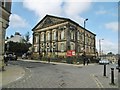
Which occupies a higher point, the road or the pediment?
the pediment

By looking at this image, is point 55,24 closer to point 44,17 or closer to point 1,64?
point 44,17

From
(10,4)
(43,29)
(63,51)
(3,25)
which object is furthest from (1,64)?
(43,29)

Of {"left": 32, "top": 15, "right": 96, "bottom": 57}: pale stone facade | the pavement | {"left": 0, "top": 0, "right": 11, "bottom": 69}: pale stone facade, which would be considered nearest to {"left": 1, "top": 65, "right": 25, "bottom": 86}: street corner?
the pavement

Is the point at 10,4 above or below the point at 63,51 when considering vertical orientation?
above

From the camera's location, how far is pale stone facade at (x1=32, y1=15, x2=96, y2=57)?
6218 centimetres

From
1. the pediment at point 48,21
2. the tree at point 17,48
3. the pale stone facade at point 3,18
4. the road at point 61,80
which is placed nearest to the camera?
the road at point 61,80

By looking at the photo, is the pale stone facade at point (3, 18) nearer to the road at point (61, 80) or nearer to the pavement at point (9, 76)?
the pavement at point (9, 76)

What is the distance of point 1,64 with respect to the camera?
2086 centimetres

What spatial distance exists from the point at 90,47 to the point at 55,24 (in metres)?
24.0

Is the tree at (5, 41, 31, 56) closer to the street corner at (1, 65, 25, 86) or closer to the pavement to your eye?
the street corner at (1, 65, 25, 86)

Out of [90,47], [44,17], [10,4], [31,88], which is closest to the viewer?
[31,88]

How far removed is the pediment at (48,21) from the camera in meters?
65.2

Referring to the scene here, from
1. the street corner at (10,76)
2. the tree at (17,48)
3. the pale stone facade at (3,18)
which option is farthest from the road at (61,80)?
the tree at (17,48)

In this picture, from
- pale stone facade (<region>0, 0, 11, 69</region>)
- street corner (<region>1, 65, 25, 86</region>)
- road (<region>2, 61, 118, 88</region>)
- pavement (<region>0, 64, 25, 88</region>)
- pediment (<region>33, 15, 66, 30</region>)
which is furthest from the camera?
pediment (<region>33, 15, 66, 30</region>)
